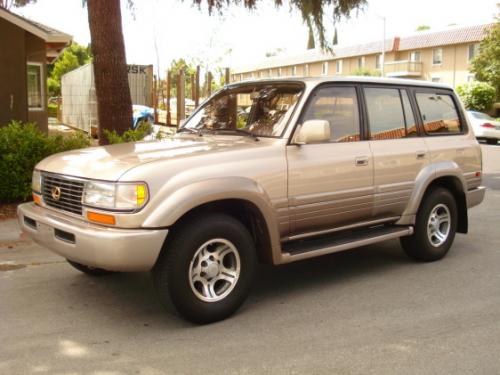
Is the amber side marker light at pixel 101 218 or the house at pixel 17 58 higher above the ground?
the house at pixel 17 58

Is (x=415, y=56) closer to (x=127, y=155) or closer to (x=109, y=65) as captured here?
(x=109, y=65)

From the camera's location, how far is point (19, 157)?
27.1ft

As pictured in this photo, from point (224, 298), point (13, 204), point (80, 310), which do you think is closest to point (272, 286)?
point (224, 298)

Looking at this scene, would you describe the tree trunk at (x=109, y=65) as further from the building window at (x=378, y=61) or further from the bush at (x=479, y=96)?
the building window at (x=378, y=61)

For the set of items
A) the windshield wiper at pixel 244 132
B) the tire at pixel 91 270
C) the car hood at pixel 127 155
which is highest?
the windshield wiper at pixel 244 132

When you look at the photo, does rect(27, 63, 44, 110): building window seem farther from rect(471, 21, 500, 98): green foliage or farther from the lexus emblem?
rect(471, 21, 500, 98): green foliage

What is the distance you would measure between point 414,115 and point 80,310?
150 inches

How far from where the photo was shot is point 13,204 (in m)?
8.40

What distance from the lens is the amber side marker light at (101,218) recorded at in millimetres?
A: 4004

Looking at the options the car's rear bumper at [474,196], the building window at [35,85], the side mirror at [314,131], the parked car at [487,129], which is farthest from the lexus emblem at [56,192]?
A: the parked car at [487,129]

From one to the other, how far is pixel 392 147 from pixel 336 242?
1217 millimetres

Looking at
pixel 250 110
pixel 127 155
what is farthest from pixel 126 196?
pixel 250 110

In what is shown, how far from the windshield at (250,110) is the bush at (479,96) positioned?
3319 cm

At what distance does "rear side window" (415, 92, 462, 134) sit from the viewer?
6215mm
